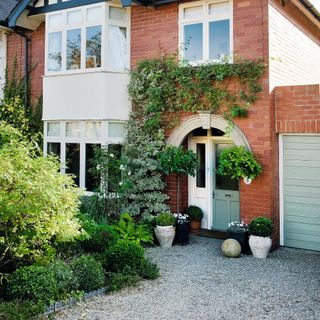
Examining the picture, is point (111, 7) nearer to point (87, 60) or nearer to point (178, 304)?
point (87, 60)

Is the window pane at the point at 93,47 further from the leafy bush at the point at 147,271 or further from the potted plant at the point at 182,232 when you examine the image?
the leafy bush at the point at 147,271

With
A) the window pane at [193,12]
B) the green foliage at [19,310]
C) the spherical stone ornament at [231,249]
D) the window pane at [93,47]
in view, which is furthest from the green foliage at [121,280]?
the window pane at [193,12]

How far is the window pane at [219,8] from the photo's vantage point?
405 inches

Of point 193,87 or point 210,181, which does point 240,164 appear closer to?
point 210,181

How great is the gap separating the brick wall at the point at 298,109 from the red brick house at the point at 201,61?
2 centimetres

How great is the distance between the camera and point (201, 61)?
1056 cm

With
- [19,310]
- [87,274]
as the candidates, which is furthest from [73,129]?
[19,310]

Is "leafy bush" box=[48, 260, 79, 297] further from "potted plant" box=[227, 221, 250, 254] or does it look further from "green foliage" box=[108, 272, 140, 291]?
"potted plant" box=[227, 221, 250, 254]

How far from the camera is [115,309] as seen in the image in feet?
20.2

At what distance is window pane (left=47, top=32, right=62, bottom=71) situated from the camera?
12.3 meters

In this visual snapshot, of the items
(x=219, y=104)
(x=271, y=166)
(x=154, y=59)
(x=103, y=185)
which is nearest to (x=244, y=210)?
(x=271, y=166)

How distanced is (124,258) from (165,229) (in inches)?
96.6

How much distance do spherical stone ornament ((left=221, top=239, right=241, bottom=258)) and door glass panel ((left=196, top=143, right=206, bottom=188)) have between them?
2804mm

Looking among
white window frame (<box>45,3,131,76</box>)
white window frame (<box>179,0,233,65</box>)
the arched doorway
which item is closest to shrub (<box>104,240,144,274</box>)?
the arched doorway
